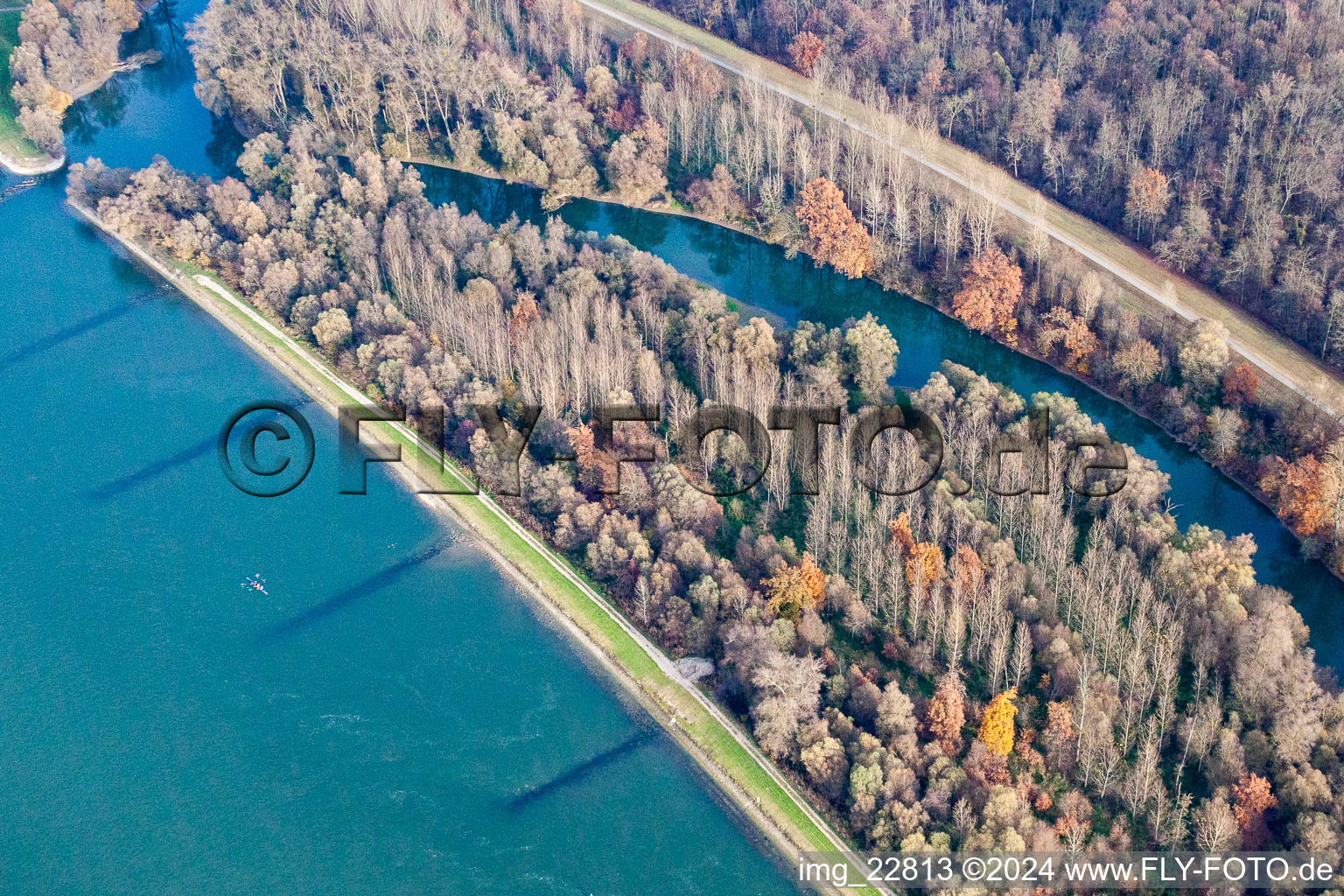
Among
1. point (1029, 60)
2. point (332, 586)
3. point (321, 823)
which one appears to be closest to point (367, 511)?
point (332, 586)

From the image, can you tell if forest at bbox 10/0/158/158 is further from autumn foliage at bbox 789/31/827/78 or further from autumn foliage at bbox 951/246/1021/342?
autumn foliage at bbox 951/246/1021/342

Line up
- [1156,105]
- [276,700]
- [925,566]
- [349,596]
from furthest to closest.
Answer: [1156,105] → [349,596] → [925,566] → [276,700]

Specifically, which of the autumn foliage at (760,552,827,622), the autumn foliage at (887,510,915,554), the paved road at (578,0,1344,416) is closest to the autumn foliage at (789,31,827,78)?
the paved road at (578,0,1344,416)

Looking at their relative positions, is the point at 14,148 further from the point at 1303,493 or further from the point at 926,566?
the point at 1303,493

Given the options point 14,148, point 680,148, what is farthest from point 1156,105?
point 14,148

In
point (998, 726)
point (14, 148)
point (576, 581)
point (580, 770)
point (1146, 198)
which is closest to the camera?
point (998, 726)

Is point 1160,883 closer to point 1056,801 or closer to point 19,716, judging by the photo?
point 1056,801
